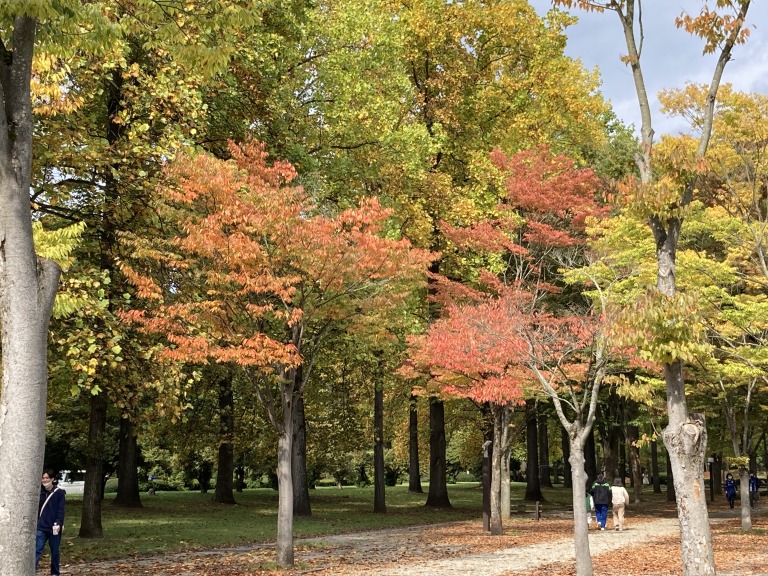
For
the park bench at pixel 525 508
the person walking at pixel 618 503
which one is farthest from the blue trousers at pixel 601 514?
the park bench at pixel 525 508

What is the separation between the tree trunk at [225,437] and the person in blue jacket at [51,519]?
12570 millimetres

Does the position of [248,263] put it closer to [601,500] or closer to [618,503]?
[601,500]

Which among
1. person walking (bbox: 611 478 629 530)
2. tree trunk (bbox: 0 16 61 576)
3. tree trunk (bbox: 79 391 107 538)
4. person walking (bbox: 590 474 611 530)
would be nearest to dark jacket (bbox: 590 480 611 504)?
person walking (bbox: 590 474 611 530)

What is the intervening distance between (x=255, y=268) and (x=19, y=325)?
7604 millimetres

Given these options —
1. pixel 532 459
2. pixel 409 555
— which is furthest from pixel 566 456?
pixel 409 555

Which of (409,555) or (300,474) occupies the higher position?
(300,474)

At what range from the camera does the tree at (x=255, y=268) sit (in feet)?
44.2

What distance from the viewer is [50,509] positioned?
1095cm

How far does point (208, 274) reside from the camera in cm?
1365

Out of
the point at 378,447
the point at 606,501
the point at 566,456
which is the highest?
the point at 378,447

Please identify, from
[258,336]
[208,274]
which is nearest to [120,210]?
[208,274]

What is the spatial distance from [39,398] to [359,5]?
64.7 feet

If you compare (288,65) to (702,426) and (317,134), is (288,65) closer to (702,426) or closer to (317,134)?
(317,134)

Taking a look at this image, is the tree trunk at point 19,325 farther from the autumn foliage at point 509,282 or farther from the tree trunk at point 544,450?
the tree trunk at point 544,450
